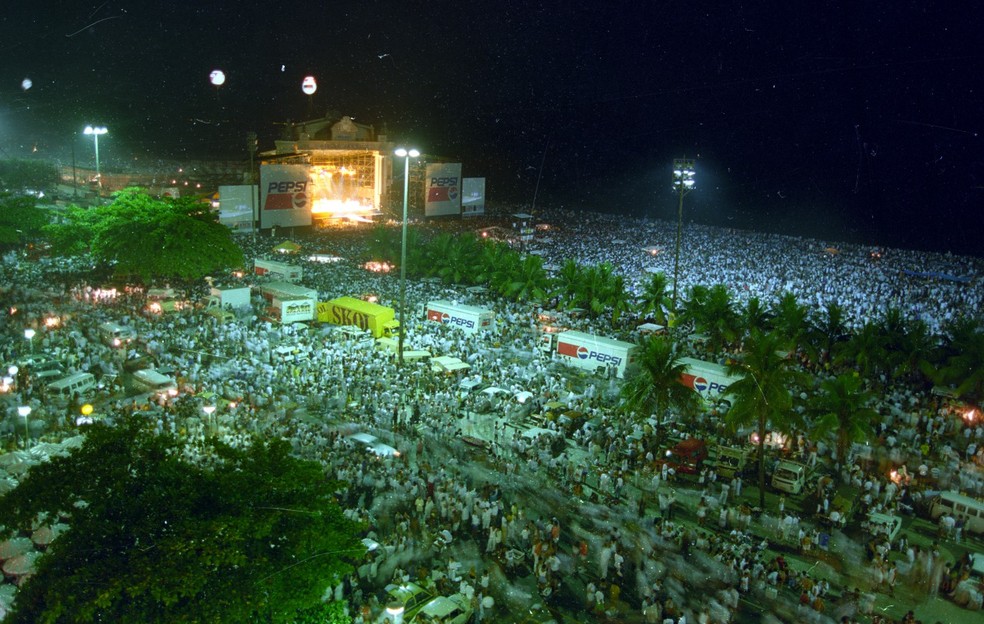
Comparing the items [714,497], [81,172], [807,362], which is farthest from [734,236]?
[81,172]

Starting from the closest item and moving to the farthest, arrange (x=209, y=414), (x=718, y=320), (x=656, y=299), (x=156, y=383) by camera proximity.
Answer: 1. (x=209, y=414)
2. (x=156, y=383)
3. (x=718, y=320)
4. (x=656, y=299)

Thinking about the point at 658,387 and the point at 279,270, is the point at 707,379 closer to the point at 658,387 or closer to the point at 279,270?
the point at 658,387

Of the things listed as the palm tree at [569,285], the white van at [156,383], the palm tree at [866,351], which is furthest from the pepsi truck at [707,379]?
the white van at [156,383]

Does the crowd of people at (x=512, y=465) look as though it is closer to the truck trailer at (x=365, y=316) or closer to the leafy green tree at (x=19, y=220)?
the truck trailer at (x=365, y=316)

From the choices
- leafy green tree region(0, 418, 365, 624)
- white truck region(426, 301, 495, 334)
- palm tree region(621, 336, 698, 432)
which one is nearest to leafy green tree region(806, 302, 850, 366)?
palm tree region(621, 336, 698, 432)

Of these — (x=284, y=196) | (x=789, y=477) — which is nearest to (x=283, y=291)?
(x=789, y=477)
